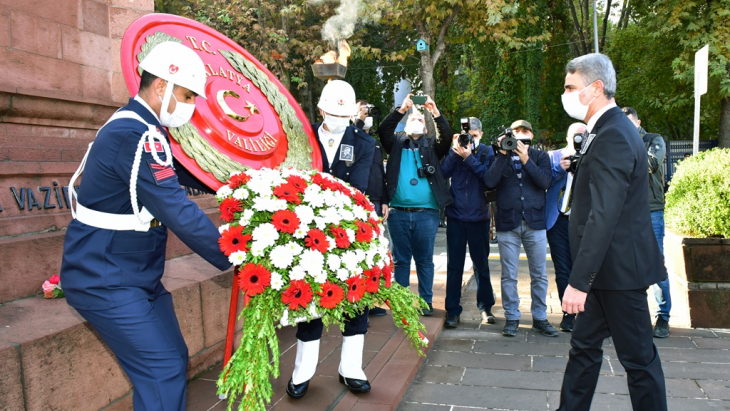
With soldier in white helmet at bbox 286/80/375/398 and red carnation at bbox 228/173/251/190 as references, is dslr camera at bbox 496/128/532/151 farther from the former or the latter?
red carnation at bbox 228/173/251/190

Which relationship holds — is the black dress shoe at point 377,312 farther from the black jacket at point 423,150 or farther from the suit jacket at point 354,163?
the suit jacket at point 354,163

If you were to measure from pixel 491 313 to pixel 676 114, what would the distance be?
2156cm

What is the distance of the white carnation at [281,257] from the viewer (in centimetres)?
255

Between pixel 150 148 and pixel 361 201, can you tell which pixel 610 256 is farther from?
pixel 150 148

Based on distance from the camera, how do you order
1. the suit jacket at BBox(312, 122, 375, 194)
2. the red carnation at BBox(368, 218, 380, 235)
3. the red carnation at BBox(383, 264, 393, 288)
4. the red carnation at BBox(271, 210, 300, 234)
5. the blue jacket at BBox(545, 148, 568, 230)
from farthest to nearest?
1. the blue jacket at BBox(545, 148, 568, 230)
2. the suit jacket at BBox(312, 122, 375, 194)
3. the red carnation at BBox(368, 218, 380, 235)
4. the red carnation at BBox(383, 264, 393, 288)
5. the red carnation at BBox(271, 210, 300, 234)

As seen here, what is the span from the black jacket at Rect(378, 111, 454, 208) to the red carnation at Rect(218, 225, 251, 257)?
2.84 metres

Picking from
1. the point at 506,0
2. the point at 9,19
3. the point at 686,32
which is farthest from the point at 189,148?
the point at 686,32

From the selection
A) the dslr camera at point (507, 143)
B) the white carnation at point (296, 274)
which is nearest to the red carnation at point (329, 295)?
the white carnation at point (296, 274)

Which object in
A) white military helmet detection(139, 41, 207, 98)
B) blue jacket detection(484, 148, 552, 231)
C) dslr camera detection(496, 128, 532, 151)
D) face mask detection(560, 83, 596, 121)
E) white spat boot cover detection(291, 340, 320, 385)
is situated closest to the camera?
white military helmet detection(139, 41, 207, 98)

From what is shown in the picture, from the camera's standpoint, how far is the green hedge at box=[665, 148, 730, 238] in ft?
17.4

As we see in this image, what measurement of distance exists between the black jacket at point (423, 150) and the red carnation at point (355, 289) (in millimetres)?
2620

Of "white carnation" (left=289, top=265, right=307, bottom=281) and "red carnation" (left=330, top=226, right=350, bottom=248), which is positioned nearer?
"white carnation" (left=289, top=265, right=307, bottom=281)

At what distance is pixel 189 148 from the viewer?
113 inches

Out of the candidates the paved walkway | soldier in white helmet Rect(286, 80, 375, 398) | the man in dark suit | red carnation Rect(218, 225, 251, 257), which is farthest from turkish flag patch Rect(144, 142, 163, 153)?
the paved walkway
